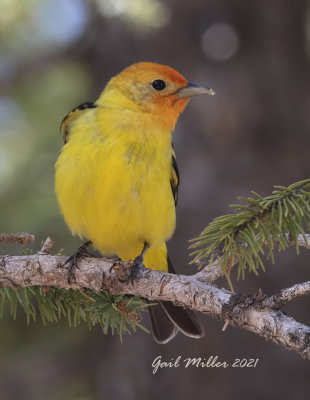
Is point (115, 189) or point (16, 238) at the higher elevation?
point (115, 189)

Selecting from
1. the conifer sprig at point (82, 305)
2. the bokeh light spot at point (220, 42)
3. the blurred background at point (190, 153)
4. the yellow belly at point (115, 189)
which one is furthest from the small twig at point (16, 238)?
the bokeh light spot at point (220, 42)

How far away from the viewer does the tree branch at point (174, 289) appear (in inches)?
71.0

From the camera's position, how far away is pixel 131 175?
9.46 ft

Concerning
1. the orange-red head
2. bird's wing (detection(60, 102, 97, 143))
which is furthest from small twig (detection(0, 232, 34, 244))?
the orange-red head

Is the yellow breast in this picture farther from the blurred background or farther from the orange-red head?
the blurred background

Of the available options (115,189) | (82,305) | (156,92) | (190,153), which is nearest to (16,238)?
(82,305)

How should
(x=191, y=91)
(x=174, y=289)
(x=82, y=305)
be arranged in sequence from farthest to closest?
(x=191, y=91) → (x=82, y=305) → (x=174, y=289)

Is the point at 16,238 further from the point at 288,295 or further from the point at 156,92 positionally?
the point at 156,92

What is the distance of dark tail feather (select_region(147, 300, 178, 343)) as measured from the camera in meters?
2.97

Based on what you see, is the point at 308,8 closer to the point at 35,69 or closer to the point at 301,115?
the point at 301,115

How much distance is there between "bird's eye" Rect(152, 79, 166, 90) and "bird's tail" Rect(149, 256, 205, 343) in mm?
1291

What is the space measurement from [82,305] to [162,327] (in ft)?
1.94

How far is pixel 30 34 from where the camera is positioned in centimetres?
466

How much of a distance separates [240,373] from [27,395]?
1.64 metres
